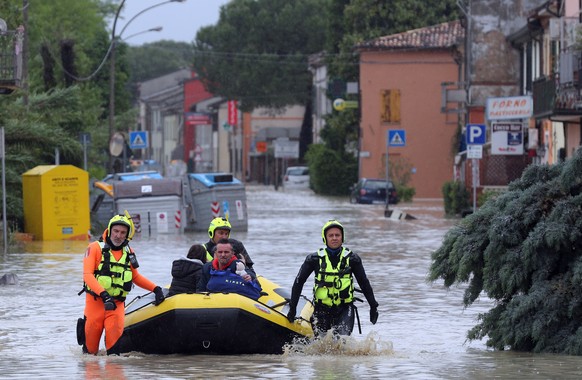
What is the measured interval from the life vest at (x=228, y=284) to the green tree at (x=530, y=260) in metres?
2.16

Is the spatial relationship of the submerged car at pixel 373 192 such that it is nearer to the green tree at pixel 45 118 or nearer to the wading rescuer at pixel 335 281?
the green tree at pixel 45 118

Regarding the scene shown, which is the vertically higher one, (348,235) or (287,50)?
(287,50)

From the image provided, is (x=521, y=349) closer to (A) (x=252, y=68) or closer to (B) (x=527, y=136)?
(B) (x=527, y=136)

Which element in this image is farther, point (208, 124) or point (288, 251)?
point (208, 124)

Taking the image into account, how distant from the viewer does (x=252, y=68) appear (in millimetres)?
113688

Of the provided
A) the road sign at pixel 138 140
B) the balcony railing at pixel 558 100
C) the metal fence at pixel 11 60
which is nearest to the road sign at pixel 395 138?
the balcony railing at pixel 558 100

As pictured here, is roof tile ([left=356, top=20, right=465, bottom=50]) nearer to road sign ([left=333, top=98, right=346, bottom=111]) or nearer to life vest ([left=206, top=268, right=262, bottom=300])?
road sign ([left=333, top=98, right=346, bottom=111])

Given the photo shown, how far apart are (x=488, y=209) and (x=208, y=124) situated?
130m

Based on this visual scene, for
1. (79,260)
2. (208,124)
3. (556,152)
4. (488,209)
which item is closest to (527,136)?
(556,152)

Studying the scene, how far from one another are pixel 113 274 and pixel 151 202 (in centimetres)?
2449

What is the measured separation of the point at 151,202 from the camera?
124ft

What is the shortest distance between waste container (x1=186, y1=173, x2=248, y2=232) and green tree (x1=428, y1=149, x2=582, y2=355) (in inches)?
957

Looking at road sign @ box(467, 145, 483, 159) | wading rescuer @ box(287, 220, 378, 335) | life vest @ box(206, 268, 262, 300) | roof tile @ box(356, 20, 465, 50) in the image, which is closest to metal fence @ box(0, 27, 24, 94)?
road sign @ box(467, 145, 483, 159)

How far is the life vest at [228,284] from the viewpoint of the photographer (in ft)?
45.9
